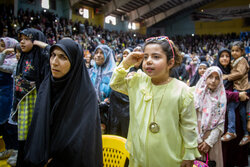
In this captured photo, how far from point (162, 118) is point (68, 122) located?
26.5 inches

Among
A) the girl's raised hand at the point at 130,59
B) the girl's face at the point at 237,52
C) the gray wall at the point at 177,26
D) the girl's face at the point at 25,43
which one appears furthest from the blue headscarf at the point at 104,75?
the gray wall at the point at 177,26

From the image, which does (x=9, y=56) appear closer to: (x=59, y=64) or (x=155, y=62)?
(x=59, y=64)

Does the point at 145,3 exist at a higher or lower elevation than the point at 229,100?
higher

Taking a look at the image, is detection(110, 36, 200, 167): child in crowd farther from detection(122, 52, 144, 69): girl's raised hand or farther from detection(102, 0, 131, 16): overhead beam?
detection(102, 0, 131, 16): overhead beam

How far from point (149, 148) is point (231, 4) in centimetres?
2473

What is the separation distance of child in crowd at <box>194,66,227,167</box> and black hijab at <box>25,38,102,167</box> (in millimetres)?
1198

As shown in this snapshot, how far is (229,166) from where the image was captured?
265 centimetres

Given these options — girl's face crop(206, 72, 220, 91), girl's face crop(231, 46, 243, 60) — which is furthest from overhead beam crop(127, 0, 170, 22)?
girl's face crop(206, 72, 220, 91)

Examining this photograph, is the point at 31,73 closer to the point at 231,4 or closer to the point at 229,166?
the point at 229,166

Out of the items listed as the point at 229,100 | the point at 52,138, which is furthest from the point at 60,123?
the point at 229,100

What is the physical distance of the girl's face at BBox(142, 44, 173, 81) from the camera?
3.92 feet

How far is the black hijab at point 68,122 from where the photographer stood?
4.11 ft

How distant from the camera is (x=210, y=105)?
201cm

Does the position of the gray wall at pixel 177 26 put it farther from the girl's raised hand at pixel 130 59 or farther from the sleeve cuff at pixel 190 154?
the sleeve cuff at pixel 190 154
